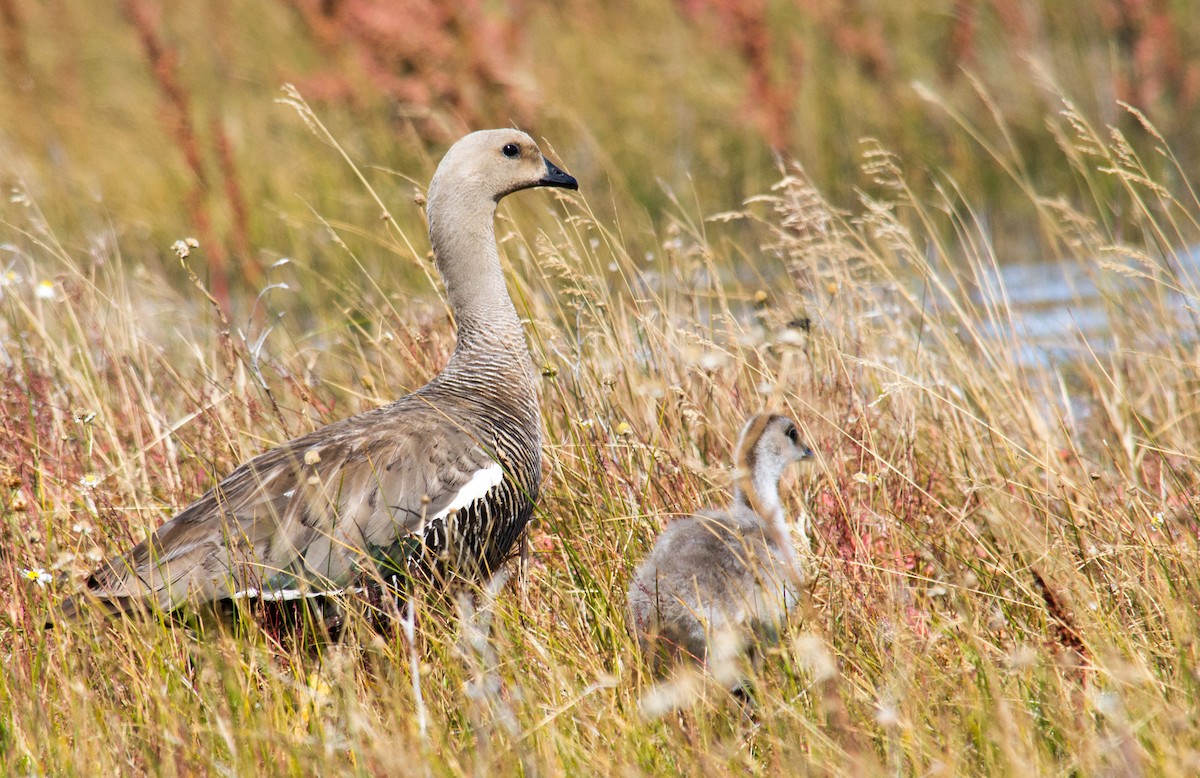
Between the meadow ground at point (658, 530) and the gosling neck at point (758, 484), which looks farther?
the gosling neck at point (758, 484)

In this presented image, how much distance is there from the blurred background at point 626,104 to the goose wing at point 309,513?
200 inches

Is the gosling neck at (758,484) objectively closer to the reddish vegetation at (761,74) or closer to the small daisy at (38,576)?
the small daisy at (38,576)

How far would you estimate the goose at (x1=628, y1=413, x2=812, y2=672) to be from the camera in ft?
12.4

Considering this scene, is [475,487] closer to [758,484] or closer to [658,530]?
[658,530]

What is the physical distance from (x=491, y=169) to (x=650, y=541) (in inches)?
65.3

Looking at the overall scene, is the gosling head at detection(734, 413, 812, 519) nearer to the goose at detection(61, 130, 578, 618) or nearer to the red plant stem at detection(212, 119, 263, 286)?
the goose at detection(61, 130, 578, 618)

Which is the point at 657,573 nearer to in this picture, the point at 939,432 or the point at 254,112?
the point at 939,432

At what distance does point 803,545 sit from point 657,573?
636 mm

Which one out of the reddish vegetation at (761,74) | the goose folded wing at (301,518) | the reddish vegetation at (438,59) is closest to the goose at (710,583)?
the goose folded wing at (301,518)

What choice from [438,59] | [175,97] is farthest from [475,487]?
[438,59]

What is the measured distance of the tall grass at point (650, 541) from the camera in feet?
10.3

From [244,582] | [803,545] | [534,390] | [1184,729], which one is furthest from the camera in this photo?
[534,390]

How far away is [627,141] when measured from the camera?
11164 mm

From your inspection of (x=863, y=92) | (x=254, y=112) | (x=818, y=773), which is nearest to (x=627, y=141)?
(x=863, y=92)
